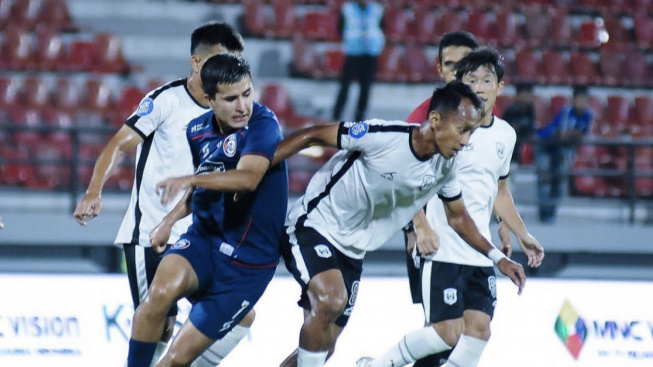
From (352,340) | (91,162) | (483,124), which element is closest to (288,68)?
(91,162)

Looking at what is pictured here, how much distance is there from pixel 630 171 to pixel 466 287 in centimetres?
502

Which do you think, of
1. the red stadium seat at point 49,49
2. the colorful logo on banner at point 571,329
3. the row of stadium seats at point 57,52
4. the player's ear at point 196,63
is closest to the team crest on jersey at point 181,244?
the player's ear at point 196,63

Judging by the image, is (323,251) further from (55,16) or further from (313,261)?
(55,16)

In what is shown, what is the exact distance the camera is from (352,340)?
7.26 m

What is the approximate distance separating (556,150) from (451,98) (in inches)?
226

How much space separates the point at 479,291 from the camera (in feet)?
18.9

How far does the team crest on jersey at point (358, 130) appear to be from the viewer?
4.86 meters

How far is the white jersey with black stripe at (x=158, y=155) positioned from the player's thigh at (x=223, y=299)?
59cm

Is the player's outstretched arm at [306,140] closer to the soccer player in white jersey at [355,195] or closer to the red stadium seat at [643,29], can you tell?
the soccer player in white jersey at [355,195]

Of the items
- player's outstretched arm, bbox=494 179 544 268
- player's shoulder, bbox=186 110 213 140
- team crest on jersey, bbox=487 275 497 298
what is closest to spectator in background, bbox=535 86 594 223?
player's outstretched arm, bbox=494 179 544 268

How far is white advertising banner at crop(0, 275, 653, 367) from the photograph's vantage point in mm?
7109

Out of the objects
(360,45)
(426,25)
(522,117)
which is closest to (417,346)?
(522,117)

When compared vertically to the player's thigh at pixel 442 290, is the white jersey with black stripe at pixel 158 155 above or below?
above

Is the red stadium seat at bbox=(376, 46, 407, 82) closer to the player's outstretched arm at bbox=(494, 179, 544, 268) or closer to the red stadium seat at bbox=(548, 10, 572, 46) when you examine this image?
the red stadium seat at bbox=(548, 10, 572, 46)
